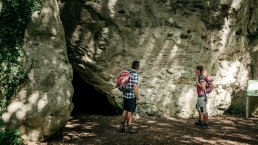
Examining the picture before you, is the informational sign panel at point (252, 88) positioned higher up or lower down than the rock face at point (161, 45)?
lower down

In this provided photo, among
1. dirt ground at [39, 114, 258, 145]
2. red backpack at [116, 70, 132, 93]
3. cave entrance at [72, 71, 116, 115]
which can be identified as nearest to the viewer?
dirt ground at [39, 114, 258, 145]

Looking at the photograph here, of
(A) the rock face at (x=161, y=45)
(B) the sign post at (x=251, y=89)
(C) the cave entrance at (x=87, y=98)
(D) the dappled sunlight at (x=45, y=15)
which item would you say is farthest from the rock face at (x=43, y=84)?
(B) the sign post at (x=251, y=89)

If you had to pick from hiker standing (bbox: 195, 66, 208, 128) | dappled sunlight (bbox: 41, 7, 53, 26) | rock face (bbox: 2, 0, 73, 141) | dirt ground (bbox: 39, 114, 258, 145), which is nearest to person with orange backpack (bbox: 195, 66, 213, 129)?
hiker standing (bbox: 195, 66, 208, 128)

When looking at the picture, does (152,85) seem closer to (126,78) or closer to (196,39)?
(196,39)

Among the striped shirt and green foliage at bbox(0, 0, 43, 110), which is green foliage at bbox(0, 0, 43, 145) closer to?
green foliage at bbox(0, 0, 43, 110)

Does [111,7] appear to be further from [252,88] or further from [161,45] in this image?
[252,88]

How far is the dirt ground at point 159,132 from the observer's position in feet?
28.3

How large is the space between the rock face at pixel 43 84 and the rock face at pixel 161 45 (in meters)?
2.50

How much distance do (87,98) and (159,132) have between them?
6199mm

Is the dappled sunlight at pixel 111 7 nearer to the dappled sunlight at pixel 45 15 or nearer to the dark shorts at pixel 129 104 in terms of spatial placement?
the dappled sunlight at pixel 45 15

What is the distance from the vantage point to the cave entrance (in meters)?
14.1

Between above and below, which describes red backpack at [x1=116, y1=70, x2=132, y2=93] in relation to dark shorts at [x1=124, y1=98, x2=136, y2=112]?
above

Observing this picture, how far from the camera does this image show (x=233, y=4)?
42.8 feet

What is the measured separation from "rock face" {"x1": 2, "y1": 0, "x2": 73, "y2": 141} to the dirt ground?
23.4 inches
